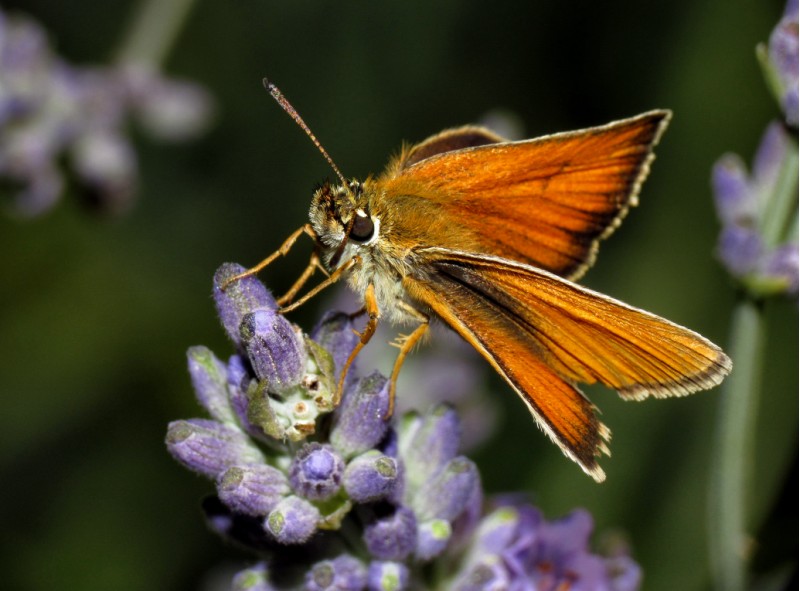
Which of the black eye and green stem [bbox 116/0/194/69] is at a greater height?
green stem [bbox 116/0/194/69]

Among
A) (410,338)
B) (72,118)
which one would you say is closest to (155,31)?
(72,118)

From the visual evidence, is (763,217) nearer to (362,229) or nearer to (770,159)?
(770,159)

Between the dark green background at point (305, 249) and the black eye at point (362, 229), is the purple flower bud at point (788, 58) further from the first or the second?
the dark green background at point (305, 249)

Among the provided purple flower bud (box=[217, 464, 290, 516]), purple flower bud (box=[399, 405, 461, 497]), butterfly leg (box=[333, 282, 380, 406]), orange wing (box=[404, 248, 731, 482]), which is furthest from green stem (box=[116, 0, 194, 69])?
purple flower bud (box=[217, 464, 290, 516])

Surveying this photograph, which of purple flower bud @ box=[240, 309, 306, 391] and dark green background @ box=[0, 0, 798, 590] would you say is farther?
dark green background @ box=[0, 0, 798, 590]

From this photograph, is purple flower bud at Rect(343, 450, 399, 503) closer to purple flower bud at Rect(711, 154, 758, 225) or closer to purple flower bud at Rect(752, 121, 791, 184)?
purple flower bud at Rect(711, 154, 758, 225)

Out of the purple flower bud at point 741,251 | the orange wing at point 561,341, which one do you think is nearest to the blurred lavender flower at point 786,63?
the purple flower bud at point 741,251
